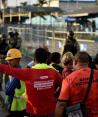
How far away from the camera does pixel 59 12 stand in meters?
54.2

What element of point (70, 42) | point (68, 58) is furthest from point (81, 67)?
point (70, 42)

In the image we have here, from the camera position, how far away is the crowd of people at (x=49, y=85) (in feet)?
18.1

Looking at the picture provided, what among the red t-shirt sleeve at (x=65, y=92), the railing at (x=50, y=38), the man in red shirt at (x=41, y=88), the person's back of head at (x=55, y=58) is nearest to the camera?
the red t-shirt sleeve at (x=65, y=92)

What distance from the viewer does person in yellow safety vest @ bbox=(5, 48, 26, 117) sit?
7.41m

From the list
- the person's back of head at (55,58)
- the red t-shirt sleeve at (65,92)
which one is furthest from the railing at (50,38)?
the red t-shirt sleeve at (65,92)

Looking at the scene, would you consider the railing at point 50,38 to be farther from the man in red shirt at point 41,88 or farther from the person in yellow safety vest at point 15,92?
the man in red shirt at point 41,88

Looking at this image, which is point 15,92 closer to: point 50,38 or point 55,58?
point 55,58

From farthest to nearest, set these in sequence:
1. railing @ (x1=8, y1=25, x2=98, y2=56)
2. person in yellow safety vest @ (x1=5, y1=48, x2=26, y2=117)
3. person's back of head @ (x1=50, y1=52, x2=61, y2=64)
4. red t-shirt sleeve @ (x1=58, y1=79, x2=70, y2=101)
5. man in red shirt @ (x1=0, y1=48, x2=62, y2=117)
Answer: railing @ (x1=8, y1=25, x2=98, y2=56), person's back of head @ (x1=50, y1=52, x2=61, y2=64), person in yellow safety vest @ (x1=5, y1=48, x2=26, y2=117), man in red shirt @ (x1=0, y1=48, x2=62, y2=117), red t-shirt sleeve @ (x1=58, y1=79, x2=70, y2=101)

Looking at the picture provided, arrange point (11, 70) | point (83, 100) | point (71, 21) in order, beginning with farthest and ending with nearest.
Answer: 1. point (71, 21)
2. point (11, 70)
3. point (83, 100)

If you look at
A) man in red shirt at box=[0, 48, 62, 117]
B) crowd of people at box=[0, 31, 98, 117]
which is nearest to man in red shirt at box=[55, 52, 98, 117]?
crowd of people at box=[0, 31, 98, 117]

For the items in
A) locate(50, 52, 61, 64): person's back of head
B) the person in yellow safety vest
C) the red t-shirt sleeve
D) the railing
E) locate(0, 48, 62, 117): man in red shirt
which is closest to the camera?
the red t-shirt sleeve

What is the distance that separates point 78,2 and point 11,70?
2898 inches

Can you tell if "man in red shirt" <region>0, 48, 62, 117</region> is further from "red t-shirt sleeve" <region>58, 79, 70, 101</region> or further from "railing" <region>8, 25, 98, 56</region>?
"railing" <region>8, 25, 98, 56</region>

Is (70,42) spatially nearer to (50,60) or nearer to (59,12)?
(50,60)
